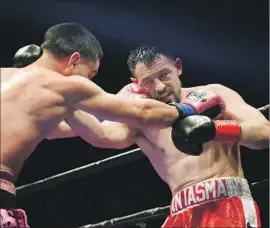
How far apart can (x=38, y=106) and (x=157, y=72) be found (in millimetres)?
573

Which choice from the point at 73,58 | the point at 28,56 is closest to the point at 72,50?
the point at 73,58

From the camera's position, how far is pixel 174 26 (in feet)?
11.9

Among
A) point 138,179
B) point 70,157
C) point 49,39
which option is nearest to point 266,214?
point 138,179

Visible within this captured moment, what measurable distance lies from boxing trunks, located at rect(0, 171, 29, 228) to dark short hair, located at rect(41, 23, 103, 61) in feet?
1.36

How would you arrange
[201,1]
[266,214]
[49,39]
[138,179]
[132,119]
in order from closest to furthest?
[132,119], [49,39], [201,1], [266,214], [138,179]

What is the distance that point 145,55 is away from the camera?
1.94 meters

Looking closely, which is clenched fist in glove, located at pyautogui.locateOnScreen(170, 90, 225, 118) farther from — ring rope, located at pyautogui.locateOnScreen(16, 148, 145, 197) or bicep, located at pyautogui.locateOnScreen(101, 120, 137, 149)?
ring rope, located at pyautogui.locateOnScreen(16, 148, 145, 197)

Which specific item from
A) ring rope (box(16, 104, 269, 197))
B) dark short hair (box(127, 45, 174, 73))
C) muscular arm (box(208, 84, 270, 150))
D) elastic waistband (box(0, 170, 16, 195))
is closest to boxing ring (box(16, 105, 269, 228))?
ring rope (box(16, 104, 269, 197))

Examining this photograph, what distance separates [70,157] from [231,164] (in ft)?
11.5

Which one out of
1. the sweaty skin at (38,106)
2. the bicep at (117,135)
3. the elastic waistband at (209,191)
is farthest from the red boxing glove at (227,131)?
the bicep at (117,135)

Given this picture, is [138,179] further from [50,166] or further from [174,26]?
[174,26]

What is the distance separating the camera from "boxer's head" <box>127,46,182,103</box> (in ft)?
5.99

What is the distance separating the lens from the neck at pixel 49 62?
159 cm

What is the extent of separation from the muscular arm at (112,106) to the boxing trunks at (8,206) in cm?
27
